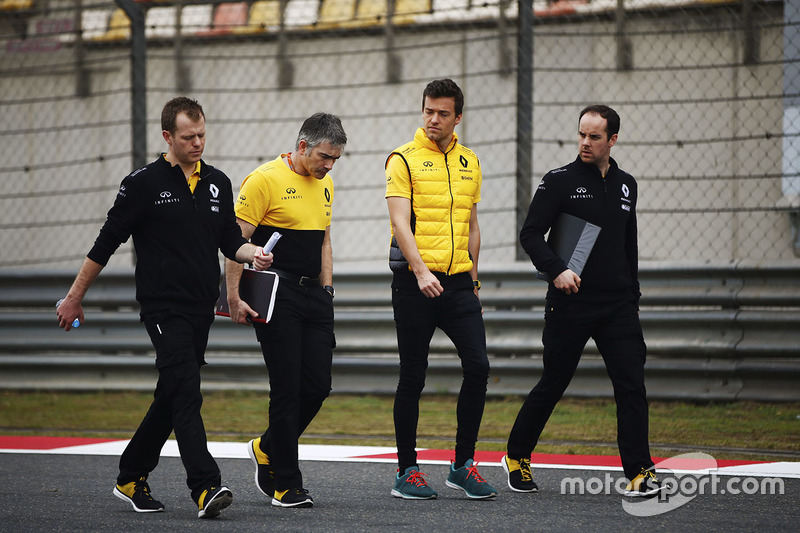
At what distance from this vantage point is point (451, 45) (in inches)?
372

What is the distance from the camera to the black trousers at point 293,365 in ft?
15.4

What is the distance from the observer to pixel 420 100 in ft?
31.2

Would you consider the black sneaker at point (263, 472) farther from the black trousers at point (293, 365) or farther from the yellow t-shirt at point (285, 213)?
the yellow t-shirt at point (285, 213)

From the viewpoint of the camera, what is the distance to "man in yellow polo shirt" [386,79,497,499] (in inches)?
193

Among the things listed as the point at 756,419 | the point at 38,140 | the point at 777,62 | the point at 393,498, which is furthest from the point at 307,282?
the point at 38,140

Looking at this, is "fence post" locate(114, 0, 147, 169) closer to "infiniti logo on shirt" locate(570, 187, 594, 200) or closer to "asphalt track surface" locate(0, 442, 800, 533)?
"asphalt track surface" locate(0, 442, 800, 533)

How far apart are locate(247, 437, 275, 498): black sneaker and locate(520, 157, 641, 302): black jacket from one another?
1.55m

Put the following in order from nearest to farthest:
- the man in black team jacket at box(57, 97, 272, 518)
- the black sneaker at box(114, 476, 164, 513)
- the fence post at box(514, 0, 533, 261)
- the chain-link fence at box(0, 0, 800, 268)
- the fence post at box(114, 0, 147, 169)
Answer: the man in black team jacket at box(57, 97, 272, 518)
the black sneaker at box(114, 476, 164, 513)
the fence post at box(514, 0, 533, 261)
the chain-link fence at box(0, 0, 800, 268)
the fence post at box(114, 0, 147, 169)

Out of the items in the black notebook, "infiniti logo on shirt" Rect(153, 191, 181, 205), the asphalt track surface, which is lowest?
the asphalt track surface

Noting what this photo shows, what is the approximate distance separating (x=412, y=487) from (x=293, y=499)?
1.84 ft

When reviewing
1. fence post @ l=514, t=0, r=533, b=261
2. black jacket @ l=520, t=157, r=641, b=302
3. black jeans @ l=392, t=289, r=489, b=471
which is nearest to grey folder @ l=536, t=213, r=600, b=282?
black jacket @ l=520, t=157, r=641, b=302

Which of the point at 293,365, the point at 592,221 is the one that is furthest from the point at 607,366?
the point at 293,365

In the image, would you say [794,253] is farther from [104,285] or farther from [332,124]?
[104,285]

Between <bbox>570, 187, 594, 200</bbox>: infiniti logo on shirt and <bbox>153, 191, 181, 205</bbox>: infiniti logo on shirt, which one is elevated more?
<bbox>570, 187, 594, 200</bbox>: infiniti logo on shirt
